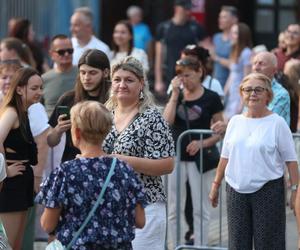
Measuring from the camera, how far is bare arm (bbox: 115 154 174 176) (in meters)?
7.62

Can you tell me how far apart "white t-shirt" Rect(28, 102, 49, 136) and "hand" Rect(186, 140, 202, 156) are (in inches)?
60.0

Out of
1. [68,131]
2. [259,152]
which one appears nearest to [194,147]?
[68,131]

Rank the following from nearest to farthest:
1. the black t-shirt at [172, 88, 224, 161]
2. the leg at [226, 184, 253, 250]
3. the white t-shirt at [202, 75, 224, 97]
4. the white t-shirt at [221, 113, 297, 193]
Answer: the white t-shirt at [221, 113, 297, 193]
the leg at [226, 184, 253, 250]
the black t-shirt at [172, 88, 224, 161]
the white t-shirt at [202, 75, 224, 97]

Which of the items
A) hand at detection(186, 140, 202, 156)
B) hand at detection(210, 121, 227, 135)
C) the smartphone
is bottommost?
hand at detection(186, 140, 202, 156)

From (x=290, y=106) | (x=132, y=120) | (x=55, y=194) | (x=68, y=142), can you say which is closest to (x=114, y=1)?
(x=290, y=106)

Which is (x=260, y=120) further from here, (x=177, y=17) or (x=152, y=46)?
(x=152, y=46)

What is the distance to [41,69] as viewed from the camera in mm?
13836

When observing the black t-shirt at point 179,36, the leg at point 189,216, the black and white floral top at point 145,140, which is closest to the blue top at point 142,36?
the black t-shirt at point 179,36

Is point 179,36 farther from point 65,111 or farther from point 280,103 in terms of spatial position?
point 65,111

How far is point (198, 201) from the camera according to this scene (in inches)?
417

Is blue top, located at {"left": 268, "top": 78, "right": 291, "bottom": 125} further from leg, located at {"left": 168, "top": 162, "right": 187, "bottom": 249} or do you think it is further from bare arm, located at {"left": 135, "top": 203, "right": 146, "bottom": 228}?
bare arm, located at {"left": 135, "top": 203, "right": 146, "bottom": 228}

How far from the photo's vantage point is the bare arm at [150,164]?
762cm

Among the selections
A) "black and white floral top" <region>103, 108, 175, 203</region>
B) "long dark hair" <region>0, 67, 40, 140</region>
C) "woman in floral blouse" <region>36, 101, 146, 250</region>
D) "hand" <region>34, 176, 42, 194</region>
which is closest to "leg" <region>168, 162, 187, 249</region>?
"hand" <region>34, 176, 42, 194</region>

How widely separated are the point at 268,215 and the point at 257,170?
36cm
